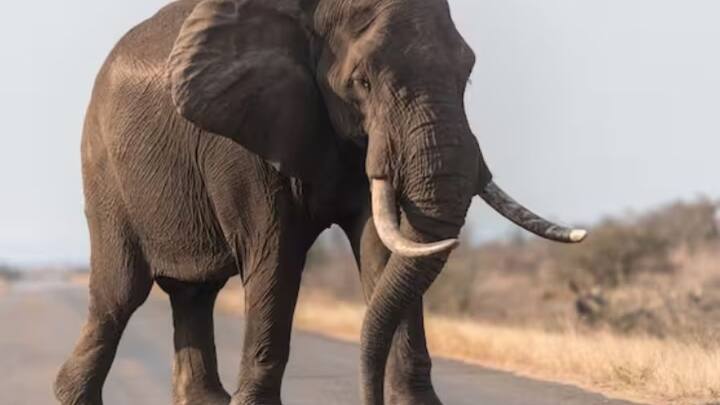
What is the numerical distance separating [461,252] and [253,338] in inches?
1177

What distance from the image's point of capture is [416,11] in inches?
243

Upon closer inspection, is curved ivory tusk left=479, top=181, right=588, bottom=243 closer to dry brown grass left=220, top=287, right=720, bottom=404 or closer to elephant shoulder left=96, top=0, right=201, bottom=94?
elephant shoulder left=96, top=0, right=201, bottom=94

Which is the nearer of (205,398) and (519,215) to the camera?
(519,215)

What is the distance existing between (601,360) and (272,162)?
5.81 meters

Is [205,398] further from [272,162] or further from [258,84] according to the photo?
[258,84]

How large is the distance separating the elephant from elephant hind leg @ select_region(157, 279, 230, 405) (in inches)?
5.2

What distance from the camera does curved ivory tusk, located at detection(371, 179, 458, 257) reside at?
19.2 ft

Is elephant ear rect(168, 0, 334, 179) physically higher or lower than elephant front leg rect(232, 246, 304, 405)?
higher

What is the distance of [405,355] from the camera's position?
6.86 metres

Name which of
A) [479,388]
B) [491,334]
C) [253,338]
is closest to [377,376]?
[253,338]

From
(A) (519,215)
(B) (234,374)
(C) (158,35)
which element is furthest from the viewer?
(B) (234,374)

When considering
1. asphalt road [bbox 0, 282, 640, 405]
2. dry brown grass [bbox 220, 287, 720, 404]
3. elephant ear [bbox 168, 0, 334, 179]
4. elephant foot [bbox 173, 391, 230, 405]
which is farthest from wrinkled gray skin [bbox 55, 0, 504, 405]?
dry brown grass [bbox 220, 287, 720, 404]

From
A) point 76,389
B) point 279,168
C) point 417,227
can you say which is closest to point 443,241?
point 417,227

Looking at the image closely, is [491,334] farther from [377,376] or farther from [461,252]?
[461,252]
